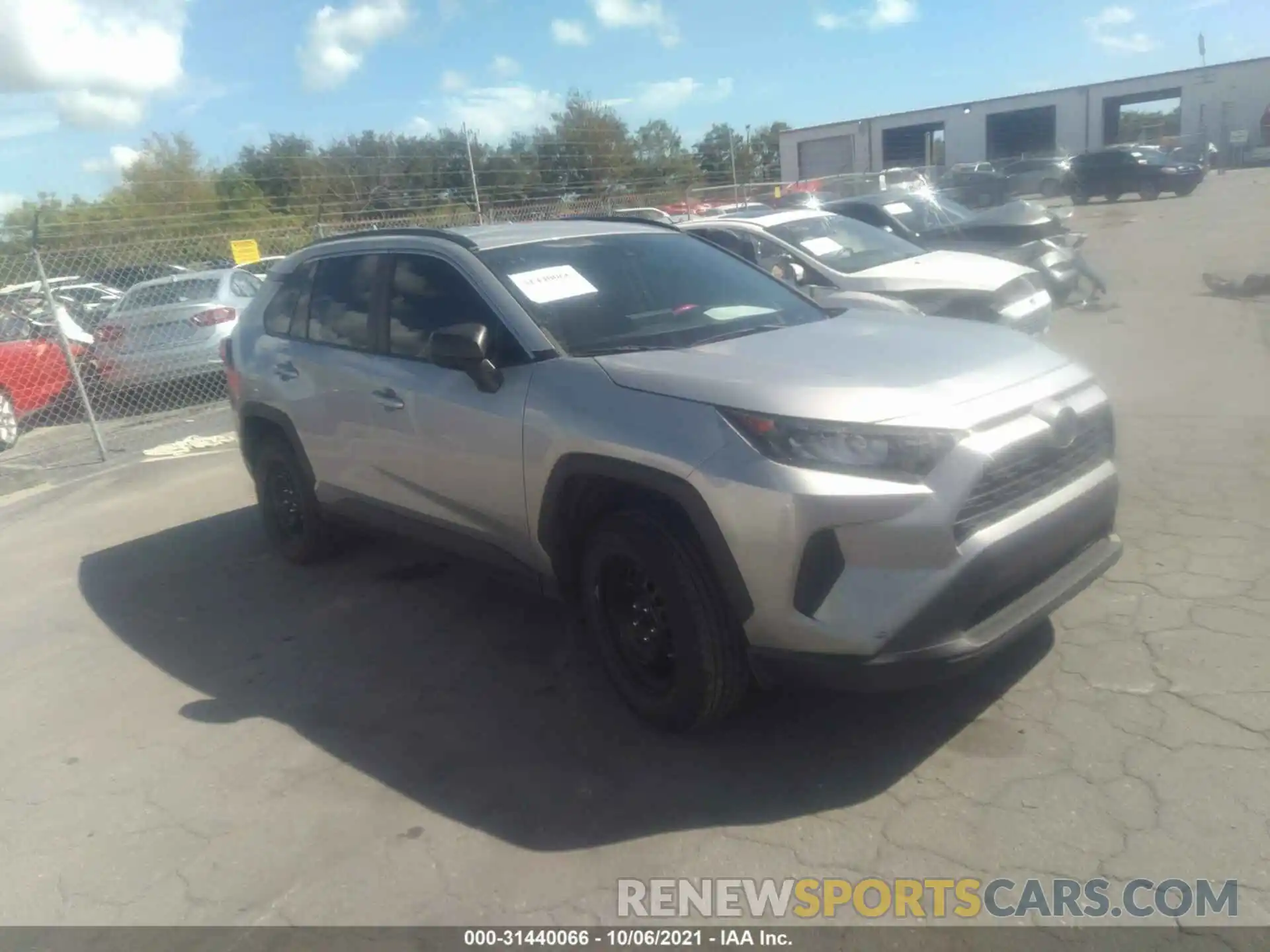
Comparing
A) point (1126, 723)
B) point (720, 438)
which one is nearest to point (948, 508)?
point (720, 438)

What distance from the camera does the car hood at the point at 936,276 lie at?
8297 millimetres

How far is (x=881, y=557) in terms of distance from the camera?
3.04m

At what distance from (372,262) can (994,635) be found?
3328 millimetres

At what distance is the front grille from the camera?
316 cm

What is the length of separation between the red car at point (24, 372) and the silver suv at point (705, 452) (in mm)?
7465

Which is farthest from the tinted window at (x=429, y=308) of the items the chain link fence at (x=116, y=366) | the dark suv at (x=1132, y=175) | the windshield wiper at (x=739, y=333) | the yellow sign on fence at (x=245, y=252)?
the dark suv at (x=1132, y=175)

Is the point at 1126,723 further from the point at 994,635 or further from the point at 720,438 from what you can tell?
the point at 720,438

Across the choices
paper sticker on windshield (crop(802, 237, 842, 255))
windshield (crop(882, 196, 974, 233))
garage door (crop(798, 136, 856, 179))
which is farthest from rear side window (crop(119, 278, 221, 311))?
garage door (crop(798, 136, 856, 179))

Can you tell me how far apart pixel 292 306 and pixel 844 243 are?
543 cm

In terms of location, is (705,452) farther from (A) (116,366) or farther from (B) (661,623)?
(A) (116,366)

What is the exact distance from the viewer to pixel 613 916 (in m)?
2.89

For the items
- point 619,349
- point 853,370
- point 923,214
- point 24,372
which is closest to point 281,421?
point 619,349

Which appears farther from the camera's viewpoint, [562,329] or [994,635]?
[562,329]
